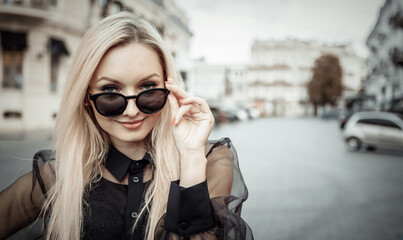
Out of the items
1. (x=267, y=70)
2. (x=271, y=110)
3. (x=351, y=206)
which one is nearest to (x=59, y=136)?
(x=351, y=206)

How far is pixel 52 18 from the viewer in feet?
49.6

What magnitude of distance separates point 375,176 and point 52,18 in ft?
51.7

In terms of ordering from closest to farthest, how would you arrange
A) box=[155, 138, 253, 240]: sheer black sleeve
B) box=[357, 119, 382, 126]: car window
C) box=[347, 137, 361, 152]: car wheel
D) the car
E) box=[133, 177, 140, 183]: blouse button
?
1. box=[155, 138, 253, 240]: sheer black sleeve
2. box=[133, 177, 140, 183]: blouse button
3. the car
4. box=[357, 119, 382, 126]: car window
5. box=[347, 137, 361, 152]: car wheel

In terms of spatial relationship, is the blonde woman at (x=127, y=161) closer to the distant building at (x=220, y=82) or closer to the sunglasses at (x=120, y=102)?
the sunglasses at (x=120, y=102)

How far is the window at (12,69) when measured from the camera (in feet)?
46.0

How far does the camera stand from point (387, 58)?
109 feet

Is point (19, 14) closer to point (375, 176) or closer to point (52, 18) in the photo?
point (52, 18)

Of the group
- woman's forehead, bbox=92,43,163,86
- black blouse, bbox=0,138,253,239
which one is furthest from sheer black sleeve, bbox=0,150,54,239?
woman's forehead, bbox=92,43,163,86

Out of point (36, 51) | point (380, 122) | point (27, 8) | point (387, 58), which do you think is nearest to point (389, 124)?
point (380, 122)

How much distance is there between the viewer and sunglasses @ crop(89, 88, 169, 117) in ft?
4.08

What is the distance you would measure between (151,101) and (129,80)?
5.0 inches

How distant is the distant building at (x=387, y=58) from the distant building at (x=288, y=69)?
2.88 m

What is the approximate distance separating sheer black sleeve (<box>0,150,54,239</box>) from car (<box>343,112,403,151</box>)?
37.0ft

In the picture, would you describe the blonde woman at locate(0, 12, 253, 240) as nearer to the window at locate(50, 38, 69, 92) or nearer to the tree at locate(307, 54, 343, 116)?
the window at locate(50, 38, 69, 92)
